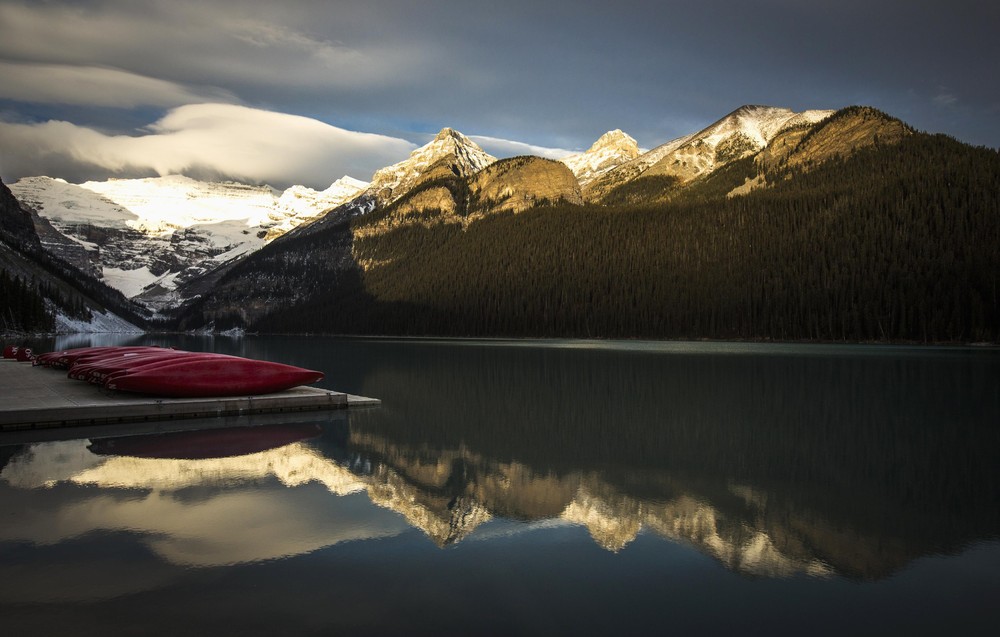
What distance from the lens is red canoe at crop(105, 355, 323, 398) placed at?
24.2 meters

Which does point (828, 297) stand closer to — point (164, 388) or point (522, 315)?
point (522, 315)

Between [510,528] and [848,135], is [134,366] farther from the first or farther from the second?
[848,135]

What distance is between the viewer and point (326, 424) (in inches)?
856

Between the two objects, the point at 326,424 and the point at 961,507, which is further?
the point at 326,424

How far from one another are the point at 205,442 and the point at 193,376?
7399mm

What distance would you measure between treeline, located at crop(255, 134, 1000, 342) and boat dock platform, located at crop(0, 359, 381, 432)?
317 ft

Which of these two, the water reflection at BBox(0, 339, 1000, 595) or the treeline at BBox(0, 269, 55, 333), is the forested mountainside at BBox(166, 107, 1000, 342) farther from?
the water reflection at BBox(0, 339, 1000, 595)

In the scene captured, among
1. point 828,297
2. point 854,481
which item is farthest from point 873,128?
point 854,481

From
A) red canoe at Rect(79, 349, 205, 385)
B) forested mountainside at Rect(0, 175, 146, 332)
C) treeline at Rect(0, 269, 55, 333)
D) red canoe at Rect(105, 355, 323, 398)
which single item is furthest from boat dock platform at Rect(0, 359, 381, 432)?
forested mountainside at Rect(0, 175, 146, 332)

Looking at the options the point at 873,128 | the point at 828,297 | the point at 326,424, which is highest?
the point at 873,128

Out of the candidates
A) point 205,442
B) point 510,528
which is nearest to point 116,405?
point 205,442

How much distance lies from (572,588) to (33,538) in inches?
309

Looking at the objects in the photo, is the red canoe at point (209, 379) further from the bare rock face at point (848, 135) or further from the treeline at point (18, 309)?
the bare rock face at point (848, 135)

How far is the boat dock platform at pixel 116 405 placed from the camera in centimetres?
2006
